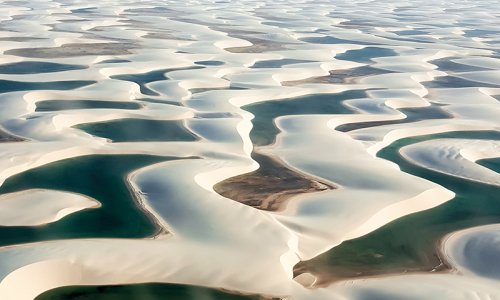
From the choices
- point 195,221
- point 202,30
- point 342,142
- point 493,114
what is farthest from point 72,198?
point 202,30

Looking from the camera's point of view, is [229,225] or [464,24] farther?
[464,24]

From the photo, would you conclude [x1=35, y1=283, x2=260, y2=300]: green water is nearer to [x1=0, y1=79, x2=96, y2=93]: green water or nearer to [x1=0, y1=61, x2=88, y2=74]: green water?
[x1=0, y1=79, x2=96, y2=93]: green water

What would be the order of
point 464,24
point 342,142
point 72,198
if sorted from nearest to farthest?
point 72,198 → point 342,142 → point 464,24

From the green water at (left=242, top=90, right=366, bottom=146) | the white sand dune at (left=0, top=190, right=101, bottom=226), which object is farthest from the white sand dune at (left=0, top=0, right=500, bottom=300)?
the green water at (left=242, top=90, right=366, bottom=146)

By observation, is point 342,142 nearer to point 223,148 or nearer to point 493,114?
point 223,148

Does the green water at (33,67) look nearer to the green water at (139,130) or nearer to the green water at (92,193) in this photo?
the green water at (139,130)

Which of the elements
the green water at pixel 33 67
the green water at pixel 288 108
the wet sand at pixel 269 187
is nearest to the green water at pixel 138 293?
the wet sand at pixel 269 187
